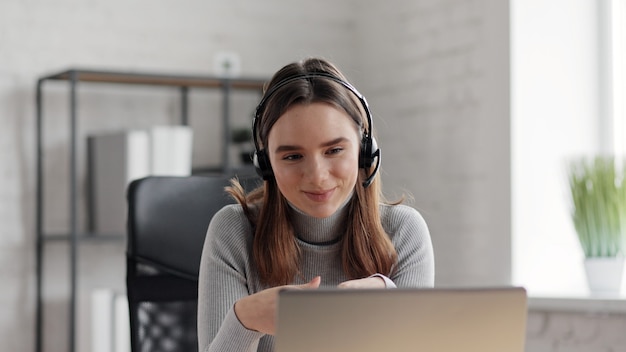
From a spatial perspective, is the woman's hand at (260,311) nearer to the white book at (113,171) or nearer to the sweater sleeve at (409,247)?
the sweater sleeve at (409,247)

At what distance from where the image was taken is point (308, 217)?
151cm

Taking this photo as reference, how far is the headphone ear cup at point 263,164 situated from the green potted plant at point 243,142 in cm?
187

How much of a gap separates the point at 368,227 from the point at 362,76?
228 centimetres

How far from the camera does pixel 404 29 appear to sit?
138 inches

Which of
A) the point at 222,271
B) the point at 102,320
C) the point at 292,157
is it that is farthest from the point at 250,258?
the point at 102,320

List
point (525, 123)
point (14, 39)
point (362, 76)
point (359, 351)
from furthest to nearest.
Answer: point (362, 76)
point (14, 39)
point (525, 123)
point (359, 351)

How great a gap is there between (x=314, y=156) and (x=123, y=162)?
186 centimetres

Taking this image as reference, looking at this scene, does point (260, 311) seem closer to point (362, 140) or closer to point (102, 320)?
point (362, 140)

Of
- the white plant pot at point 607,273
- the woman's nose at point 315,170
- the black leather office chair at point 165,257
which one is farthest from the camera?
the white plant pot at point 607,273

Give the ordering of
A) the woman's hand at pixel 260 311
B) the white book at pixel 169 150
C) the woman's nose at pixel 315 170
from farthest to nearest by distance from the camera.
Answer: the white book at pixel 169 150 < the woman's nose at pixel 315 170 < the woman's hand at pixel 260 311

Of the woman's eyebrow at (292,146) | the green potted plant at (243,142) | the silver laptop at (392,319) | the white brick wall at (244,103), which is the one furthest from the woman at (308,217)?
the green potted plant at (243,142)

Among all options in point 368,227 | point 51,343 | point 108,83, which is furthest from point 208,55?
point 368,227

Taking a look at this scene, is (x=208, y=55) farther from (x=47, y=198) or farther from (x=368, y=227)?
(x=368, y=227)

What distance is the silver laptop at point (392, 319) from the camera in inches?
33.2
